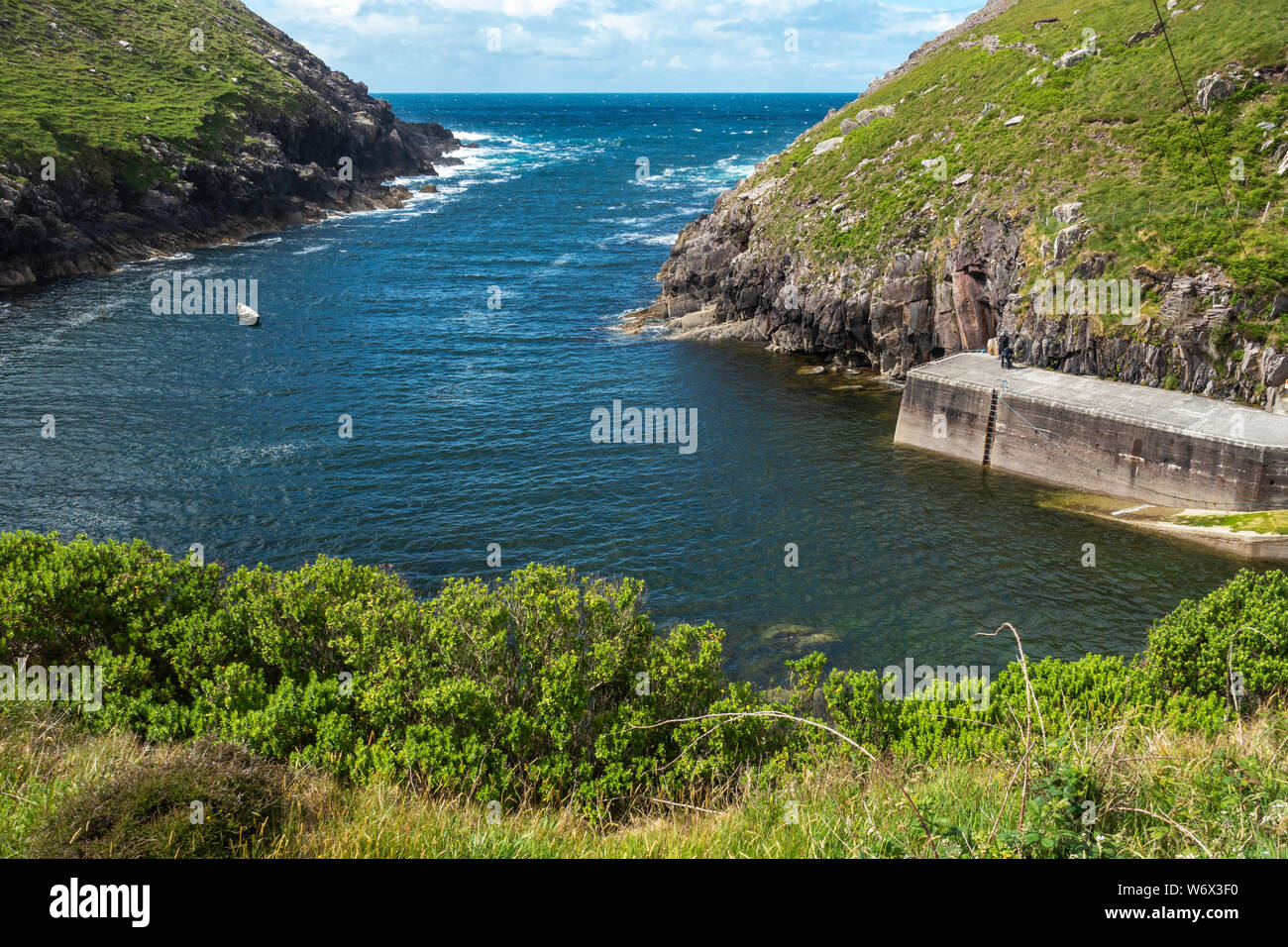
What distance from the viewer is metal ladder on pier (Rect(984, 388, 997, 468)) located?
46.0 m

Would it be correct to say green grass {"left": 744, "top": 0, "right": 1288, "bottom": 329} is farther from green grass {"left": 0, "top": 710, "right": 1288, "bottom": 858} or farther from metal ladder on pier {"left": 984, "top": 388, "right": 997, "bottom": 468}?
green grass {"left": 0, "top": 710, "right": 1288, "bottom": 858}

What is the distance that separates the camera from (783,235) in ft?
227

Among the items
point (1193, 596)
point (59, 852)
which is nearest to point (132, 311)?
point (59, 852)

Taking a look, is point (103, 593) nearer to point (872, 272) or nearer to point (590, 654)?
point (590, 654)

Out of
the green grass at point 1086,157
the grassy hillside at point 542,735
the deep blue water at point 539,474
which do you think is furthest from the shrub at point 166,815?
the green grass at point 1086,157

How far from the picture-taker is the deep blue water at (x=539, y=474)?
35.2 meters

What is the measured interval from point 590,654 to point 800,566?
18.5 meters

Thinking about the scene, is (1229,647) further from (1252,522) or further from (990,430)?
(990,430)

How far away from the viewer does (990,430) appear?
152 ft

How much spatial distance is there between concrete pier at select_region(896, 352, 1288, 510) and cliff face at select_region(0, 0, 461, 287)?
80.7 m

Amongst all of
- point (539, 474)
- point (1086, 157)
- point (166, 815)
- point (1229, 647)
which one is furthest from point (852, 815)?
point (1086, 157)

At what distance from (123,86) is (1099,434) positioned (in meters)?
126

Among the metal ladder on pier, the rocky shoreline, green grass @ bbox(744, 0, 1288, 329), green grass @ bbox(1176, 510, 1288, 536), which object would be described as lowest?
green grass @ bbox(1176, 510, 1288, 536)

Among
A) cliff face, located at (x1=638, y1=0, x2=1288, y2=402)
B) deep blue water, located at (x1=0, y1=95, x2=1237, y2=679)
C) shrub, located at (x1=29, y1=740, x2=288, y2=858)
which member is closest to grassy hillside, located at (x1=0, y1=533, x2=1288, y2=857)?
shrub, located at (x1=29, y1=740, x2=288, y2=858)
